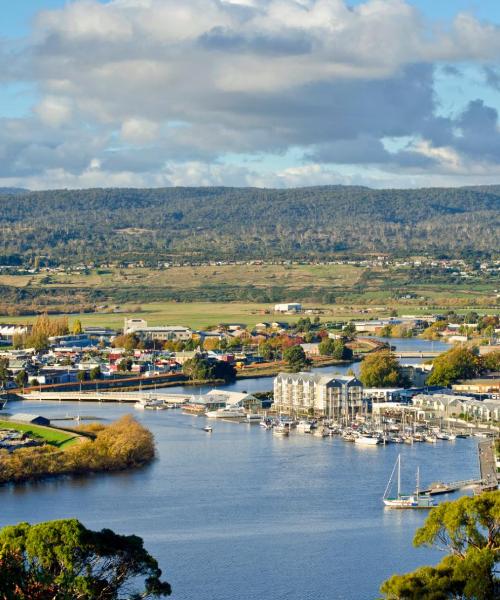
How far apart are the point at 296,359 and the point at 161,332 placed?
12.1 meters

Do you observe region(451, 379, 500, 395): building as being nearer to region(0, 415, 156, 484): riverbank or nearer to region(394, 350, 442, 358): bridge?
region(394, 350, 442, 358): bridge

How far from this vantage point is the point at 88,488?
24125 millimetres

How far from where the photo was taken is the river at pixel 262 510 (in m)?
18.1

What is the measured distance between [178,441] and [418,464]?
5695mm

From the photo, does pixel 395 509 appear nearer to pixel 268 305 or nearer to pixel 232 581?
pixel 232 581

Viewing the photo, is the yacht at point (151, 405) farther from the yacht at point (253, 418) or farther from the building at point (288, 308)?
the building at point (288, 308)

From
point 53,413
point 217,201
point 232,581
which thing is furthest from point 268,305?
point 217,201

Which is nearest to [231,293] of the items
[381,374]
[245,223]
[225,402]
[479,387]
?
Result: [381,374]

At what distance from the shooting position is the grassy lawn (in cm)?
2836

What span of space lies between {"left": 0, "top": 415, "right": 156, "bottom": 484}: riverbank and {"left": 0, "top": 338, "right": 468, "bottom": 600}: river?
41 centimetres

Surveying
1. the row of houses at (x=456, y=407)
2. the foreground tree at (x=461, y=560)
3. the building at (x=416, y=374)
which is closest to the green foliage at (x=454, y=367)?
the building at (x=416, y=374)

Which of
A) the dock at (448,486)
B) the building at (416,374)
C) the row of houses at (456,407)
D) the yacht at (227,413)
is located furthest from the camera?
the building at (416,374)

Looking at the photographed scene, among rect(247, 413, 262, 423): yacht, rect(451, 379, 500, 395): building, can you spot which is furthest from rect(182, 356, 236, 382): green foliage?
rect(247, 413, 262, 423): yacht

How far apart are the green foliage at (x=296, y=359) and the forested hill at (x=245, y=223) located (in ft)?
172
